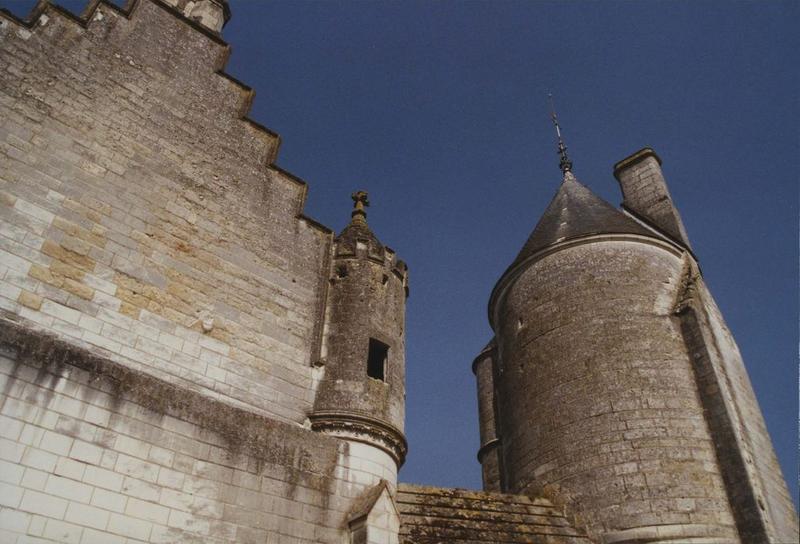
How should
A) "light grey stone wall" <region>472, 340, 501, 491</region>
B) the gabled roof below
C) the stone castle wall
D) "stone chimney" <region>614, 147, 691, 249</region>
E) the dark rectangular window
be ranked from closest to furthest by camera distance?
the stone castle wall
the gabled roof below
the dark rectangular window
"stone chimney" <region>614, 147, 691, 249</region>
"light grey stone wall" <region>472, 340, 501, 491</region>

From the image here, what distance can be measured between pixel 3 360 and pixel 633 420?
829cm

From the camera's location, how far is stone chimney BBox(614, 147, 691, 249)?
1350cm

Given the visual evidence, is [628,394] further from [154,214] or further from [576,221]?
[154,214]

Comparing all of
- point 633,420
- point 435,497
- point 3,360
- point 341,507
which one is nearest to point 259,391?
point 341,507

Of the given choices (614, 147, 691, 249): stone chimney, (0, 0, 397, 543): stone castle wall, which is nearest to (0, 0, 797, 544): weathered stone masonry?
(0, 0, 397, 543): stone castle wall

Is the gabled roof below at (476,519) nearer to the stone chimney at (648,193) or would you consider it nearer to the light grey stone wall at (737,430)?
the light grey stone wall at (737,430)

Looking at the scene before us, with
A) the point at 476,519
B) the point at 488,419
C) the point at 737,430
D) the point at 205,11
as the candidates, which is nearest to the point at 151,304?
the point at 476,519

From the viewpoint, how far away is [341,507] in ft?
21.5

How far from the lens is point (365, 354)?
7.72m

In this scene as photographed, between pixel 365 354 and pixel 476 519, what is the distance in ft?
9.09

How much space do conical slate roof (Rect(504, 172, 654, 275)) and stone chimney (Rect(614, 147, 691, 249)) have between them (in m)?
1.04

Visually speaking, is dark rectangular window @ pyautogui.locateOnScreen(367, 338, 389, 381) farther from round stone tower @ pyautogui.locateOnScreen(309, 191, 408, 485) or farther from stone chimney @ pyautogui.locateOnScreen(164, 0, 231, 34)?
stone chimney @ pyautogui.locateOnScreen(164, 0, 231, 34)

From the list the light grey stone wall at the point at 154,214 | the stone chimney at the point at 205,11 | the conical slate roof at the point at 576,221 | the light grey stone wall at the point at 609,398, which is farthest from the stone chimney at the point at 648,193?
the stone chimney at the point at 205,11

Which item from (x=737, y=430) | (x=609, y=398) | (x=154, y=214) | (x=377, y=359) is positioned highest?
(x=154, y=214)
